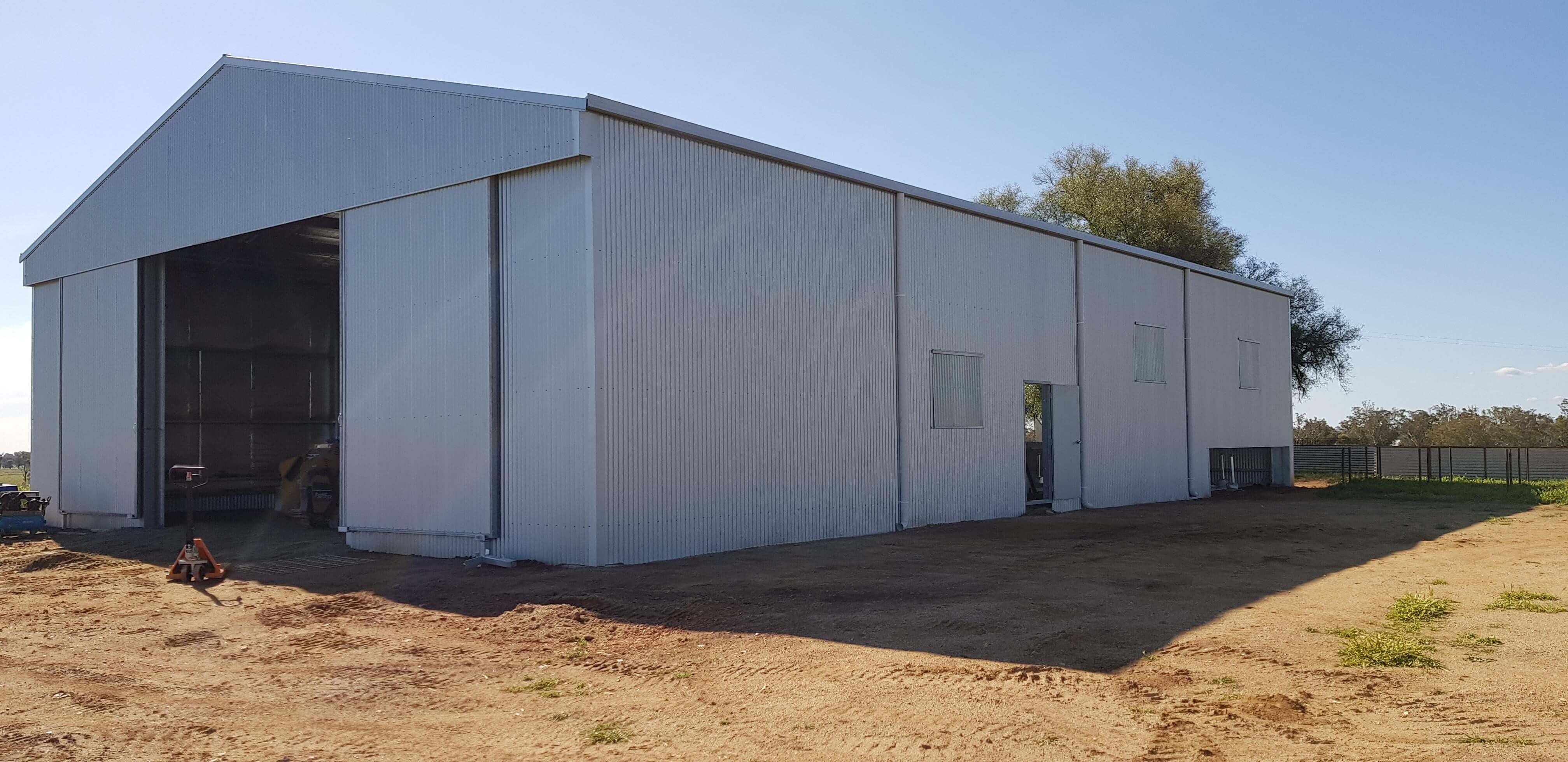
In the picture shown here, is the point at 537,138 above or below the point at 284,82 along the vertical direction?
below

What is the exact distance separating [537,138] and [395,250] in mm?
3360

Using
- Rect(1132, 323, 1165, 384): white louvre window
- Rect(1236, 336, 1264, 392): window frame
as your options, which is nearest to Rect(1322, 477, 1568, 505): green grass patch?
Rect(1236, 336, 1264, 392): window frame

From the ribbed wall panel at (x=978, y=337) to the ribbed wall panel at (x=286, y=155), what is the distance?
686 cm

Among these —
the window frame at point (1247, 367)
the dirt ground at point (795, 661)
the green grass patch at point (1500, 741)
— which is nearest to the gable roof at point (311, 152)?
the dirt ground at point (795, 661)

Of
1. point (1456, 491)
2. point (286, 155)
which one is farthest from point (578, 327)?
point (1456, 491)

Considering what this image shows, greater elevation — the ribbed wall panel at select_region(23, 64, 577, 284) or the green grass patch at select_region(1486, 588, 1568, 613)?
the ribbed wall panel at select_region(23, 64, 577, 284)

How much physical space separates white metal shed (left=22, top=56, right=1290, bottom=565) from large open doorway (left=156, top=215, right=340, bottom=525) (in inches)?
4.5

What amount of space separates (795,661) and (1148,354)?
60.6 ft

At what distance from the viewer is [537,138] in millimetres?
12953

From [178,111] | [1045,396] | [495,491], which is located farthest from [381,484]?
[1045,396]

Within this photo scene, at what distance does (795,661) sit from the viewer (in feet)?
26.1

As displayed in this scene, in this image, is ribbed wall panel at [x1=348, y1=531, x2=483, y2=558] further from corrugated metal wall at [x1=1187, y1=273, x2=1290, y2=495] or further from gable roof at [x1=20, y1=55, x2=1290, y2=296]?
corrugated metal wall at [x1=1187, y1=273, x2=1290, y2=495]

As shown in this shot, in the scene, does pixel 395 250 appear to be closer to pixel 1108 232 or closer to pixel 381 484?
pixel 381 484

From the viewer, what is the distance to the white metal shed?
13.0 metres
